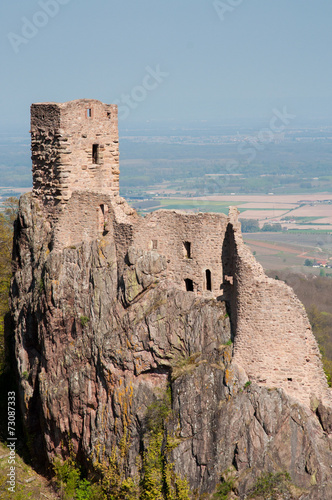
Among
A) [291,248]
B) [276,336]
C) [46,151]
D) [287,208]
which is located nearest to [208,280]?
[276,336]

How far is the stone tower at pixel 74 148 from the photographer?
3684cm

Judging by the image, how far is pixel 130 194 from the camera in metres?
103

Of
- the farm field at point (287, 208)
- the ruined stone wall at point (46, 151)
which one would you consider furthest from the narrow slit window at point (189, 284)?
the farm field at point (287, 208)

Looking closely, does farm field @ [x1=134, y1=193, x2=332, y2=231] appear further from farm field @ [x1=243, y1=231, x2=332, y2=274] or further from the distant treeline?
farm field @ [x1=243, y1=231, x2=332, y2=274]

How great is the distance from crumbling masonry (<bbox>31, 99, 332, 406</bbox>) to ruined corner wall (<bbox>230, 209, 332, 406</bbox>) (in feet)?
0.13

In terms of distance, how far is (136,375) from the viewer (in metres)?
34.6

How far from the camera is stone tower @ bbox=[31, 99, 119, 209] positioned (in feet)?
121

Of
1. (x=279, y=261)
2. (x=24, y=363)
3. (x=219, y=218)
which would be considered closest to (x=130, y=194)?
(x=279, y=261)

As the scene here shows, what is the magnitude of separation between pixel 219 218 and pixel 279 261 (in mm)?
73480

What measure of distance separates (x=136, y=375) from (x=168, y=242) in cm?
609

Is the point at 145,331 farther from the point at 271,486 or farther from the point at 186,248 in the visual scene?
the point at 271,486

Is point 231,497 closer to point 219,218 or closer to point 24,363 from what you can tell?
point 219,218

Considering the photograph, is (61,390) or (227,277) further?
(61,390)

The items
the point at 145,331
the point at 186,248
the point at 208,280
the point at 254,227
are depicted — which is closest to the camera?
the point at 208,280
